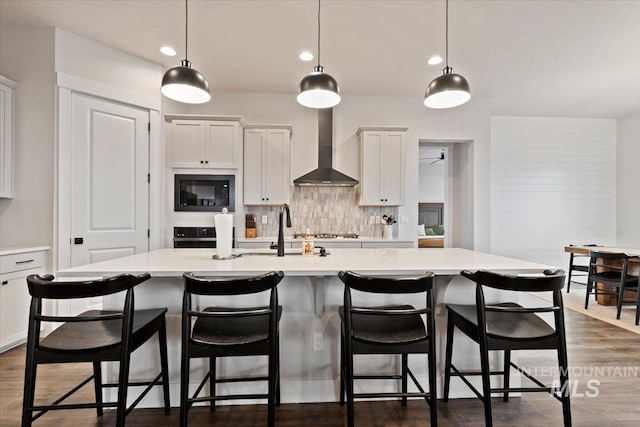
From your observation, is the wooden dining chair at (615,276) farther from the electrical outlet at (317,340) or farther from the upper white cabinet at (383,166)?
the electrical outlet at (317,340)

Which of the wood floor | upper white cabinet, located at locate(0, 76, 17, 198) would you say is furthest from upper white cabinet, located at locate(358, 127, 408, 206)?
upper white cabinet, located at locate(0, 76, 17, 198)

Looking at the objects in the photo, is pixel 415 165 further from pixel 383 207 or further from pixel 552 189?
pixel 552 189

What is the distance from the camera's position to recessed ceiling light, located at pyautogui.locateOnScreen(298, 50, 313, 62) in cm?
336

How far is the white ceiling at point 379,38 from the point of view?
2672mm

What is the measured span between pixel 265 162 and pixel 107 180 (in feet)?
6.01

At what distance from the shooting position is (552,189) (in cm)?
545

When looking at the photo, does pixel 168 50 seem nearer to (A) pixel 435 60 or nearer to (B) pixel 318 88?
(B) pixel 318 88

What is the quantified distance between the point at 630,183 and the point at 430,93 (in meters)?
5.69

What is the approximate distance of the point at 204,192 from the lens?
390cm

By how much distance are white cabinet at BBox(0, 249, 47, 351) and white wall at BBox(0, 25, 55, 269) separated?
202mm

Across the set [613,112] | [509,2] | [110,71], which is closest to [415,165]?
[509,2]

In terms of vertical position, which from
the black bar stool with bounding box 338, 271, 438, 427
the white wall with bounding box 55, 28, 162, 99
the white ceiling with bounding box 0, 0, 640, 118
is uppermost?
the white ceiling with bounding box 0, 0, 640, 118

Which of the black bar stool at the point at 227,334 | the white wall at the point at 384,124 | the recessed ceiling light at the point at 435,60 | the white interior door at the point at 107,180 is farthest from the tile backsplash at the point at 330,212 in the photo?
the black bar stool at the point at 227,334

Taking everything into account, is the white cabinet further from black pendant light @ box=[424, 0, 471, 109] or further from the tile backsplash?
black pendant light @ box=[424, 0, 471, 109]
